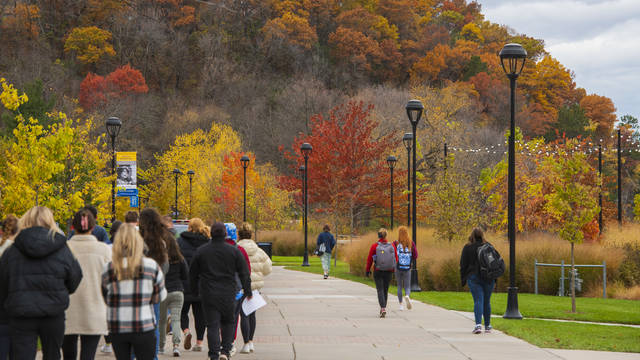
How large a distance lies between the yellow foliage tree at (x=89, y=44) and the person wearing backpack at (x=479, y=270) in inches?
3479

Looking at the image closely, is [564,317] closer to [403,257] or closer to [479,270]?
[403,257]

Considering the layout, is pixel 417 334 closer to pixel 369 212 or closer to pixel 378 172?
pixel 378 172

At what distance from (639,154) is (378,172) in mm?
46360

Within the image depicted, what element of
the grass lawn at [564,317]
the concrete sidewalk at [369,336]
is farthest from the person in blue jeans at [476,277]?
the grass lawn at [564,317]

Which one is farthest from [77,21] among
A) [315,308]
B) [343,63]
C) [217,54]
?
[315,308]

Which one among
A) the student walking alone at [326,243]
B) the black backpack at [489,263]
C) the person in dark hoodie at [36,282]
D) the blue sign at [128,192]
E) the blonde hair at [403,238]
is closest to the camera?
the person in dark hoodie at [36,282]

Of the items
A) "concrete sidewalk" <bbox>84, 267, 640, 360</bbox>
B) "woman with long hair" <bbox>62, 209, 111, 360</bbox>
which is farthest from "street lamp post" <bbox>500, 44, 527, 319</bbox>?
"woman with long hair" <bbox>62, 209, 111, 360</bbox>

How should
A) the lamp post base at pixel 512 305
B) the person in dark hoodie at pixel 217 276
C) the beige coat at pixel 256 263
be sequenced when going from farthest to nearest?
1. the lamp post base at pixel 512 305
2. the beige coat at pixel 256 263
3. the person in dark hoodie at pixel 217 276

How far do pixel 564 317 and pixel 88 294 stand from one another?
1253 cm

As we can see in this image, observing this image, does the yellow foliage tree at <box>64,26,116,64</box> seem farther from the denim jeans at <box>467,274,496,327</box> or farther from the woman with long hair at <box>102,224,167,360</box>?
the woman with long hair at <box>102,224,167,360</box>

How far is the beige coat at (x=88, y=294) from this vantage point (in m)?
8.82

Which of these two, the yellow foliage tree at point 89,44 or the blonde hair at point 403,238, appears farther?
the yellow foliage tree at point 89,44

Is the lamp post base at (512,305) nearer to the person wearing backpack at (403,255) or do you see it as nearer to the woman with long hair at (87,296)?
the person wearing backpack at (403,255)

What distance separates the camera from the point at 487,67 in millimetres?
97625
